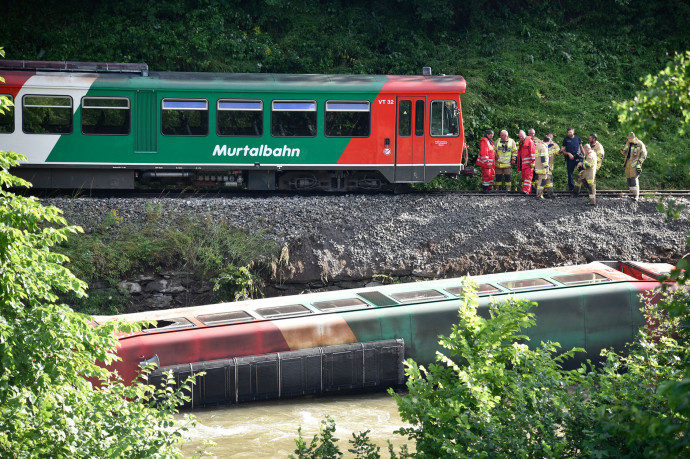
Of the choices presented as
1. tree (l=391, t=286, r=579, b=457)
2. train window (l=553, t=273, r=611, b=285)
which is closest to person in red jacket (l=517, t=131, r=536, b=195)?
train window (l=553, t=273, r=611, b=285)

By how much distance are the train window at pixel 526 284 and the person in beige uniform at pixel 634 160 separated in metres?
5.73

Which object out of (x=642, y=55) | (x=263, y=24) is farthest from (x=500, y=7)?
(x=263, y=24)

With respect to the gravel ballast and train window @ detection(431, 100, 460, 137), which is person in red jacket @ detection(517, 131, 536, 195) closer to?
the gravel ballast

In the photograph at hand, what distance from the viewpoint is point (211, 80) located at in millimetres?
17578

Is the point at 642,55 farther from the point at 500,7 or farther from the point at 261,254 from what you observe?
the point at 261,254

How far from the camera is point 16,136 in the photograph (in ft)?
56.1

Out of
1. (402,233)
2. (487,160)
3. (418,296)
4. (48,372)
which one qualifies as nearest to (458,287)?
(418,296)

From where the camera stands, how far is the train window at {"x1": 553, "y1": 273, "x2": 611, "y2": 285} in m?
13.1

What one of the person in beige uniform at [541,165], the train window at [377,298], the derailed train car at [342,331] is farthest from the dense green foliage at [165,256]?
the person in beige uniform at [541,165]

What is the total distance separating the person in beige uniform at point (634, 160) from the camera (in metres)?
17.3

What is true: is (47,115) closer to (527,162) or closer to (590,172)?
(527,162)

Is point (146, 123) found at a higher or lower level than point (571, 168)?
higher

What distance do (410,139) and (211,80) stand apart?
4983mm

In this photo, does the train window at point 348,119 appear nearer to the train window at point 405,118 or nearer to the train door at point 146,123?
the train window at point 405,118
